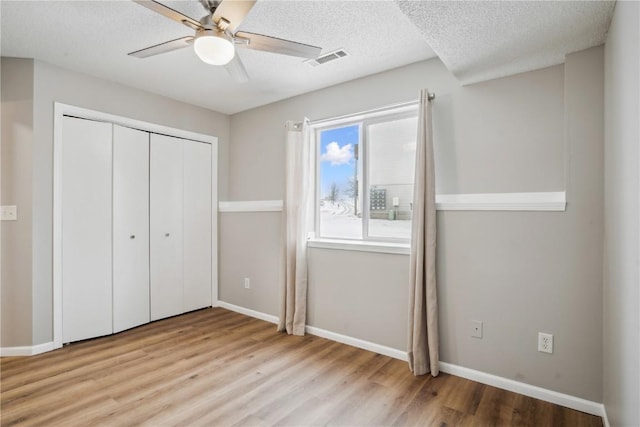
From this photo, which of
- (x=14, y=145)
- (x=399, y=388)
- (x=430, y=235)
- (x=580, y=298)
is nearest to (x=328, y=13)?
(x=430, y=235)

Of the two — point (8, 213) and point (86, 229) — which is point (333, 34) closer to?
point (86, 229)

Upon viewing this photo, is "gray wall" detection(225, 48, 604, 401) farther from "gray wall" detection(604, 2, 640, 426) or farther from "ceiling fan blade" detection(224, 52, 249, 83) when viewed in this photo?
"ceiling fan blade" detection(224, 52, 249, 83)

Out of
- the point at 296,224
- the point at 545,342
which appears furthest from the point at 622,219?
the point at 296,224

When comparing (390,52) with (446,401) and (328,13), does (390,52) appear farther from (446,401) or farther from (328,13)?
(446,401)

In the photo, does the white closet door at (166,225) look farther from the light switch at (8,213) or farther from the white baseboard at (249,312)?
the light switch at (8,213)

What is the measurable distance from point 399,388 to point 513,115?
1994mm

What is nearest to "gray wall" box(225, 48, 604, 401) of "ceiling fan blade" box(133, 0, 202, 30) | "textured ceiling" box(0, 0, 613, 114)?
"textured ceiling" box(0, 0, 613, 114)

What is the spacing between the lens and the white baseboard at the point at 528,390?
1868 mm

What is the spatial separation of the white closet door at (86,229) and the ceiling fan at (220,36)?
4.60 feet

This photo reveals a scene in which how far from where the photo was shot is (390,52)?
237 cm

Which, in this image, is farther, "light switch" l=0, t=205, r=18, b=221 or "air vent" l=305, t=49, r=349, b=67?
"light switch" l=0, t=205, r=18, b=221

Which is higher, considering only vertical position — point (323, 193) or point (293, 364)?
point (323, 193)

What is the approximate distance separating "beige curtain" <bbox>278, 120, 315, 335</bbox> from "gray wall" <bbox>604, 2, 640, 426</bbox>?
220 centimetres

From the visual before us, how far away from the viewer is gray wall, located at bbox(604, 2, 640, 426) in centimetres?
117
